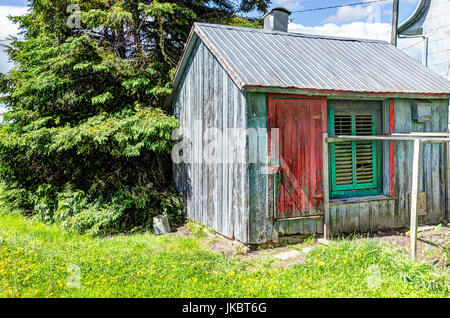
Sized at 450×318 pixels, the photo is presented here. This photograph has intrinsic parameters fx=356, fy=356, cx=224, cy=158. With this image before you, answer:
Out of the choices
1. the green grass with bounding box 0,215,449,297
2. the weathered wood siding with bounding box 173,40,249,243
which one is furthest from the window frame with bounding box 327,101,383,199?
the weathered wood siding with bounding box 173,40,249,243

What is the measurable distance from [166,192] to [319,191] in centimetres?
418

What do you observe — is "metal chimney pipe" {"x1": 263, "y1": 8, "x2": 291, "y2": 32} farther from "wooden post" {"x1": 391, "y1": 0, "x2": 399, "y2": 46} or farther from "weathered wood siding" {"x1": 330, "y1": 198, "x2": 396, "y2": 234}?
"wooden post" {"x1": 391, "y1": 0, "x2": 399, "y2": 46}

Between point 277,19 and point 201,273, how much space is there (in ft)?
22.7

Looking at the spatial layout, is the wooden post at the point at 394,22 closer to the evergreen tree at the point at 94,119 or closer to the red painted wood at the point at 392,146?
the red painted wood at the point at 392,146

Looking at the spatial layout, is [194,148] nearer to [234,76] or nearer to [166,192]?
[166,192]

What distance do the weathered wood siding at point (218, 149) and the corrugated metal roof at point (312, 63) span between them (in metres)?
0.36

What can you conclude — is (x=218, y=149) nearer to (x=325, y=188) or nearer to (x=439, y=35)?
(x=325, y=188)

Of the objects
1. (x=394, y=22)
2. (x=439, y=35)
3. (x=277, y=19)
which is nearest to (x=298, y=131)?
(x=277, y=19)

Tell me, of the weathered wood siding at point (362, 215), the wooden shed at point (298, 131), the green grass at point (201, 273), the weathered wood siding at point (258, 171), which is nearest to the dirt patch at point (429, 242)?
the weathered wood siding at point (362, 215)

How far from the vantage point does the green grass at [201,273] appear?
4703mm
